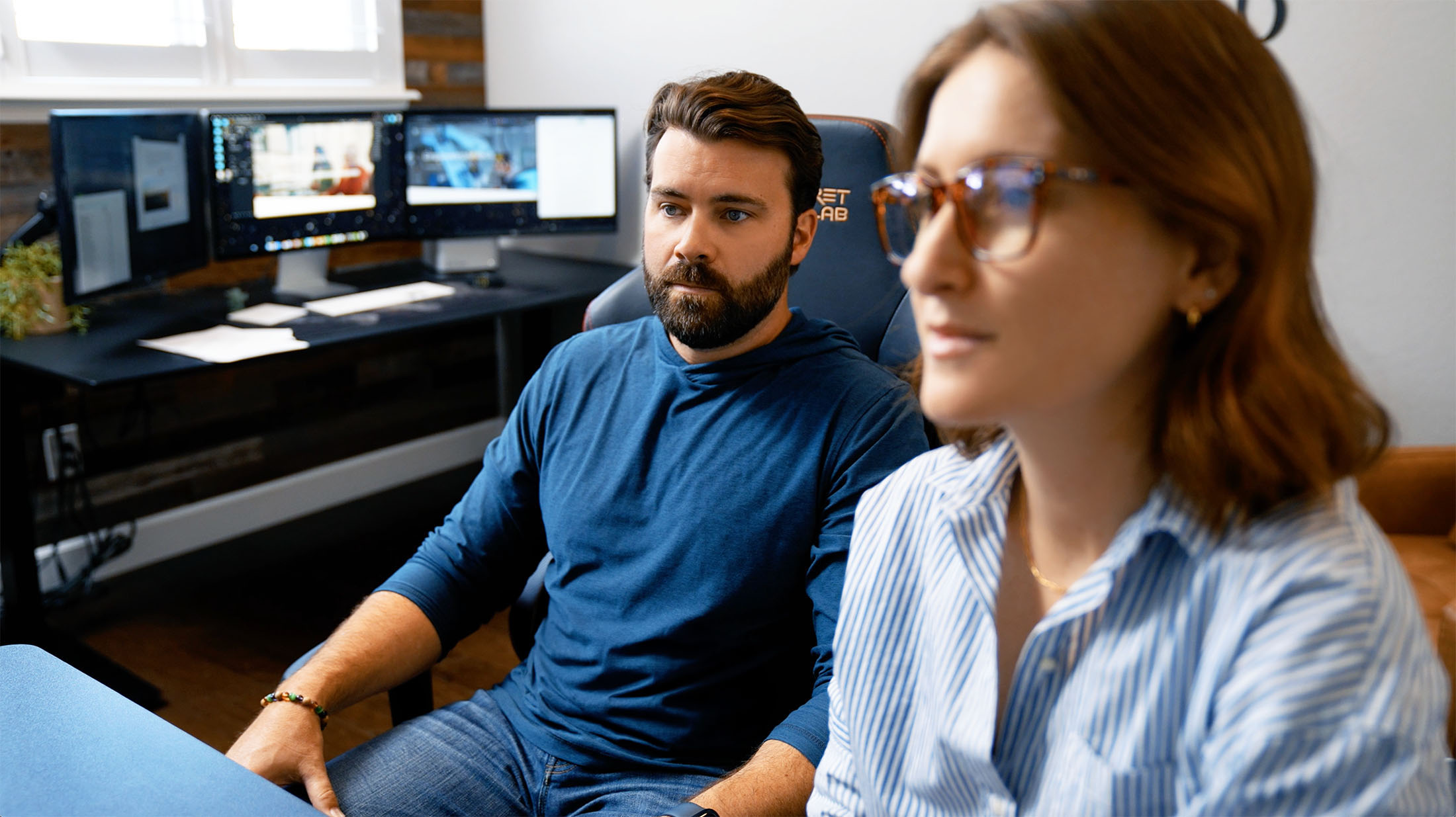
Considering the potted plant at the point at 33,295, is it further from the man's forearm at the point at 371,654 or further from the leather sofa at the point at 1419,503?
the leather sofa at the point at 1419,503

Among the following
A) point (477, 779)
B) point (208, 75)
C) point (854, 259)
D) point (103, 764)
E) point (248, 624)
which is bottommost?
point (248, 624)

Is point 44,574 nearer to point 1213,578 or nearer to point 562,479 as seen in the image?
point 562,479

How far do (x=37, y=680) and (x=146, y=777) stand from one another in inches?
8.5

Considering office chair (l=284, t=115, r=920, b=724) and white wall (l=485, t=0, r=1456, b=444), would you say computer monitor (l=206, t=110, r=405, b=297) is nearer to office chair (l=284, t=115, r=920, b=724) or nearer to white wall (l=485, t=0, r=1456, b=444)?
white wall (l=485, t=0, r=1456, b=444)

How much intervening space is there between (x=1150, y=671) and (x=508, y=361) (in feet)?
11.1

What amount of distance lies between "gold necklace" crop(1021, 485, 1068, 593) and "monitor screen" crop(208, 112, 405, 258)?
2336 millimetres

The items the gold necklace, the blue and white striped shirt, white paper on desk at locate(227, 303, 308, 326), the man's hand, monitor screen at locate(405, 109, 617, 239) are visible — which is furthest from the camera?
monitor screen at locate(405, 109, 617, 239)

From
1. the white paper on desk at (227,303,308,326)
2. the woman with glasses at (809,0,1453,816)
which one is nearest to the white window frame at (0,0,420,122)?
the white paper on desk at (227,303,308,326)

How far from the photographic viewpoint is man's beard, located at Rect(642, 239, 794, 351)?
4.67ft

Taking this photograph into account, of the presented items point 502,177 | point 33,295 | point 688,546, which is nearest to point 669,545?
point 688,546

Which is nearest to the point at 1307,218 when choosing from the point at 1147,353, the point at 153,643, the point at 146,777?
the point at 1147,353

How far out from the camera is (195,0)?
293 cm

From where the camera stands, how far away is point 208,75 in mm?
3012

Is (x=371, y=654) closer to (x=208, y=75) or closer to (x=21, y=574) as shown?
(x=21, y=574)
